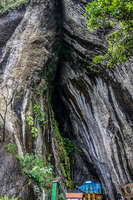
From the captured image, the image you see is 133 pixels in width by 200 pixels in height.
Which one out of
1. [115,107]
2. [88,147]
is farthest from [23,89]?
[88,147]

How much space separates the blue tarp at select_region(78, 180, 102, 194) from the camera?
7.30m

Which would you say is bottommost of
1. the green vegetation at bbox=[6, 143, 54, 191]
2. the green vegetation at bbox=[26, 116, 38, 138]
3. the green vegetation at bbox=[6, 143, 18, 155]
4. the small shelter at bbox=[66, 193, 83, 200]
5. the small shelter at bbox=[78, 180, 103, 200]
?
the small shelter at bbox=[78, 180, 103, 200]

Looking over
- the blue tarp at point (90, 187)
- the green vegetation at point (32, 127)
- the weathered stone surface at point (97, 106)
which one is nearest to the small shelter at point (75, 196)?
the green vegetation at point (32, 127)

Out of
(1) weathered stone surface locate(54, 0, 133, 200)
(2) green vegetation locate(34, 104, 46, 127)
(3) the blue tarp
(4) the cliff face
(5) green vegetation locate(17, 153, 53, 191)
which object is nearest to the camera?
(5) green vegetation locate(17, 153, 53, 191)

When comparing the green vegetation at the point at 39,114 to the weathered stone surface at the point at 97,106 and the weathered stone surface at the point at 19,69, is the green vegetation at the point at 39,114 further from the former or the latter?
the weathered stone surface at the point at 97,106

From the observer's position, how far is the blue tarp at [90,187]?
7302 millimetres

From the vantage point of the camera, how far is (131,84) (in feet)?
18.1

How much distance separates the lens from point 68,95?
9102 millimetres

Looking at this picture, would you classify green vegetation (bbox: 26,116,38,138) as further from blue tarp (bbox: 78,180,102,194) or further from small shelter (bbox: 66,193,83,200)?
blue tarp (bbox: 78,180,102,194)

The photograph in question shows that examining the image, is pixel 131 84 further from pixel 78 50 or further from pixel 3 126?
pixel 3 126

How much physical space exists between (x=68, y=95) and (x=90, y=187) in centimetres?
503

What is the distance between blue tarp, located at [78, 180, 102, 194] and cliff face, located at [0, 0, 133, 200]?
43cm

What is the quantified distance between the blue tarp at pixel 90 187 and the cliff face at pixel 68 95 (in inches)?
16.8

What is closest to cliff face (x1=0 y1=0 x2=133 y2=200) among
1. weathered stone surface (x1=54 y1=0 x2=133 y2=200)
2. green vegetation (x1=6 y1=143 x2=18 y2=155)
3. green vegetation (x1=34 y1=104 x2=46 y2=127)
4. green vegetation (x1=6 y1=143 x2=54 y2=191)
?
weathered stone surface (x1=54 y1=0 x2=133 y2=200)
